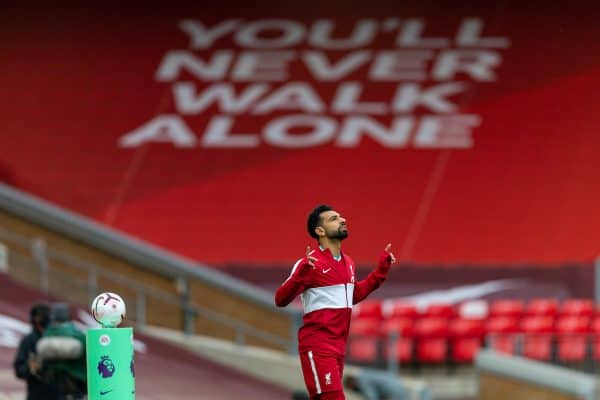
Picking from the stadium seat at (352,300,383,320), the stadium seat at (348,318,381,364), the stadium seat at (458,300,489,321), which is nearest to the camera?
the stadium seat at (348,318,381,364)

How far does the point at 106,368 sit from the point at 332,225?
1639mm

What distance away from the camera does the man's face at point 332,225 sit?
7617 millimetres

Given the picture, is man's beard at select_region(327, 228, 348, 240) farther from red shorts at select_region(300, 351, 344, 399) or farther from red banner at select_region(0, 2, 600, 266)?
red banner at select_region(0, 2, 600, 266)

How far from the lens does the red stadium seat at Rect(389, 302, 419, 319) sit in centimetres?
1781

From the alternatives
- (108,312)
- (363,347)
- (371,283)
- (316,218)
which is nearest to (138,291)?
(363,347)

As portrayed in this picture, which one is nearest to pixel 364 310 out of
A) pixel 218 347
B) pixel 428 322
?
pixel 428 322

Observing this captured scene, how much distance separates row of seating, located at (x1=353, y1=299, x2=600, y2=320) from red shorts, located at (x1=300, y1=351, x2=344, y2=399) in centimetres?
998

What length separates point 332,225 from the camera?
25.0 ft

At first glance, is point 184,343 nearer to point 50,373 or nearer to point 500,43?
point 50,373

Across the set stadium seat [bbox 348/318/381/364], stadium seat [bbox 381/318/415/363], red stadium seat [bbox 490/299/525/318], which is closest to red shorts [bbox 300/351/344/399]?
stadium seat [bbox 348/318/381/364]

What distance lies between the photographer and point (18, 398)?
11797mm

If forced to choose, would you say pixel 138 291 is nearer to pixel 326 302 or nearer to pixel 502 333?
pixel 502 333

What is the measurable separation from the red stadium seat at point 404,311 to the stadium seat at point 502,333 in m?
0.98

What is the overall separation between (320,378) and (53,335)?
1906mm
